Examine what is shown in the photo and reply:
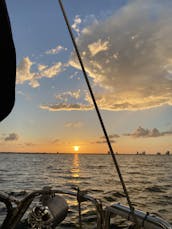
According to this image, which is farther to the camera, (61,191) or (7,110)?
(61,191)

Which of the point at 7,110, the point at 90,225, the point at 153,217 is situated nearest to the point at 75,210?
the point at 90,225

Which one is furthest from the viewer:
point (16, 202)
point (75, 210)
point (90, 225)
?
point (75, 210)

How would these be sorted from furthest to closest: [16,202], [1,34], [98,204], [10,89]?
1. [16,202]
2. [98,204]
3. [10,89]
4. [1,34]

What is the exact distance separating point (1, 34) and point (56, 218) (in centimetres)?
259

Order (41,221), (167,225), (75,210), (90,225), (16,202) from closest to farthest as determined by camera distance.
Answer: (167,225) → (41,221) → (16,202) → (90,225) → (75,210)

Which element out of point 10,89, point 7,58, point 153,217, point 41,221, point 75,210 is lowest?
point 75,210

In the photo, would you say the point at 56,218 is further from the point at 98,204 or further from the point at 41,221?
the point at 98,204

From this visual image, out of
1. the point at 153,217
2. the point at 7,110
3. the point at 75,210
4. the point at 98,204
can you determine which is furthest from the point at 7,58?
the point at 75,210

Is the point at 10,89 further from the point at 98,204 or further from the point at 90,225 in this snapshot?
the point at 90,225

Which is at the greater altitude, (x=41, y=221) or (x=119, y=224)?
(x=41, y=221)

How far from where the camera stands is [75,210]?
14.8 meters

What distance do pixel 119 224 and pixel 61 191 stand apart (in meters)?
8.77

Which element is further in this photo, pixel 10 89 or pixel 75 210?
pixel 75 210

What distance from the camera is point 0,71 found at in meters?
1.81
